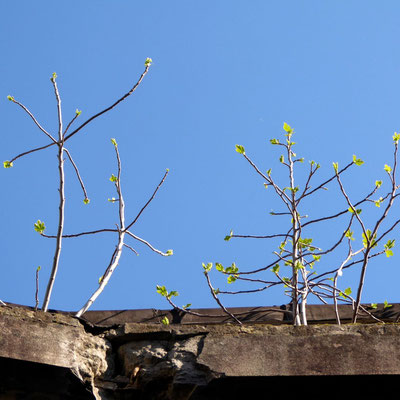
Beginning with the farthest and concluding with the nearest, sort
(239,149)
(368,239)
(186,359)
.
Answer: (239,149) < (368,239) < (186,359)

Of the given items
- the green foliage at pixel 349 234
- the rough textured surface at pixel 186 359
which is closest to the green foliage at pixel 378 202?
the green foliage at pixel 349 234

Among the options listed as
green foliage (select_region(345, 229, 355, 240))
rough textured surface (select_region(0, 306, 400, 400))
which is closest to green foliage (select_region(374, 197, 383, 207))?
green foliage (select_region(345, 229, 355, 240))

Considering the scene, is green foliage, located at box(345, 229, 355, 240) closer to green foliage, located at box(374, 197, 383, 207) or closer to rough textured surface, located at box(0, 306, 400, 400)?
green foliage, located at box(374, 197, 383, 207)

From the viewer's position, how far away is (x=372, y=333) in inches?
97.1

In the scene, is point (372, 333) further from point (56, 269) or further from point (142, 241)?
point (142, 241)

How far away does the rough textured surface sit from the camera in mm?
2381

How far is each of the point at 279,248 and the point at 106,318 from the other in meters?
1.10

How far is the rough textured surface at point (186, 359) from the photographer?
2381mm

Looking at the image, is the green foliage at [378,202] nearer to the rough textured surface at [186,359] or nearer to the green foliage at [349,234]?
the green foliage at [349,234]

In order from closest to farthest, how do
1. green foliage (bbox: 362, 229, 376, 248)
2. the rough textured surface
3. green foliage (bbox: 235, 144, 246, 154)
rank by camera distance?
the rough textured surface
green foliage (bbox: 362, 229, 376, 248)
green foliage (bbox: 235, 144, 246, 154)

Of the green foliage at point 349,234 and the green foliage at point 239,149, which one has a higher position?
the green foliage at point 239,149

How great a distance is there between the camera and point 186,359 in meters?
2.52

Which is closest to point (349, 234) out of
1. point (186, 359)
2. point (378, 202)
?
point (378, 202)

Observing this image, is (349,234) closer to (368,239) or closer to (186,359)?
(368,239)
